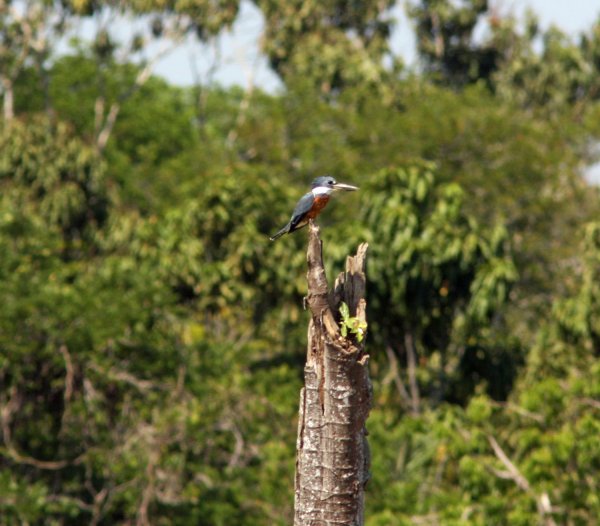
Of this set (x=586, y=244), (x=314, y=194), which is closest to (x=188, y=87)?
(x=586, y=244)

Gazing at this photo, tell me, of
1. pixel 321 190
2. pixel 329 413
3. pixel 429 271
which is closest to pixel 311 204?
pixel 321 190

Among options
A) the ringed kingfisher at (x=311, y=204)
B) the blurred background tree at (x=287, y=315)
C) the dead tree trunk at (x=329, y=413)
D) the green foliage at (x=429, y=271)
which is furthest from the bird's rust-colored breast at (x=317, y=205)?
the green foliage at (x=429, y=271)

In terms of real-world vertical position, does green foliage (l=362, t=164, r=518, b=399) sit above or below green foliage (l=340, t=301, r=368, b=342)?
above

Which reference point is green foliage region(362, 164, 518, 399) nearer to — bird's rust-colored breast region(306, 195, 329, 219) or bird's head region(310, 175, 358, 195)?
bird's head region(310, 175, 358, 195)

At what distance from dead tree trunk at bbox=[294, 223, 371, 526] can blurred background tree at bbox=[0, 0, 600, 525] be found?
30.6ft

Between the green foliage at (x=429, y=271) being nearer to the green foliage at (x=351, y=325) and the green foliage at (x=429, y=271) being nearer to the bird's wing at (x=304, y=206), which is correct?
the bird's wing at (x=304, y=206)

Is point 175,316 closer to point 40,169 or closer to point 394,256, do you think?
point 394,256

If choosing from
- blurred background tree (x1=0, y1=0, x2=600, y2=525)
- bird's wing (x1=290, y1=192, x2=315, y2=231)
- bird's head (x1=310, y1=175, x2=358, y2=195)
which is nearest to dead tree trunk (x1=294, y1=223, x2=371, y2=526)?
bird's wing (x1=290, y1=192, x2=315, y2=231)

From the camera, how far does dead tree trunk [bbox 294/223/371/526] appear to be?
615 centimetres

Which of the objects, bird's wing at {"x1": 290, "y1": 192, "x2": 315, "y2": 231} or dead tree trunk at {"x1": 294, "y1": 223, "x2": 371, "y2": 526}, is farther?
bird's wing at {"x1": 290, "y1": 192, "x2": 315, "y2": 231}

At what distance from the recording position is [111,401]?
19.3 metres

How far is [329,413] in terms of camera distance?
618 cm

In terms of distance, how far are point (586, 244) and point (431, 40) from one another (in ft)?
85.7

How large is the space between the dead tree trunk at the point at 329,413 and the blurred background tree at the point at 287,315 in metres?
9.34
